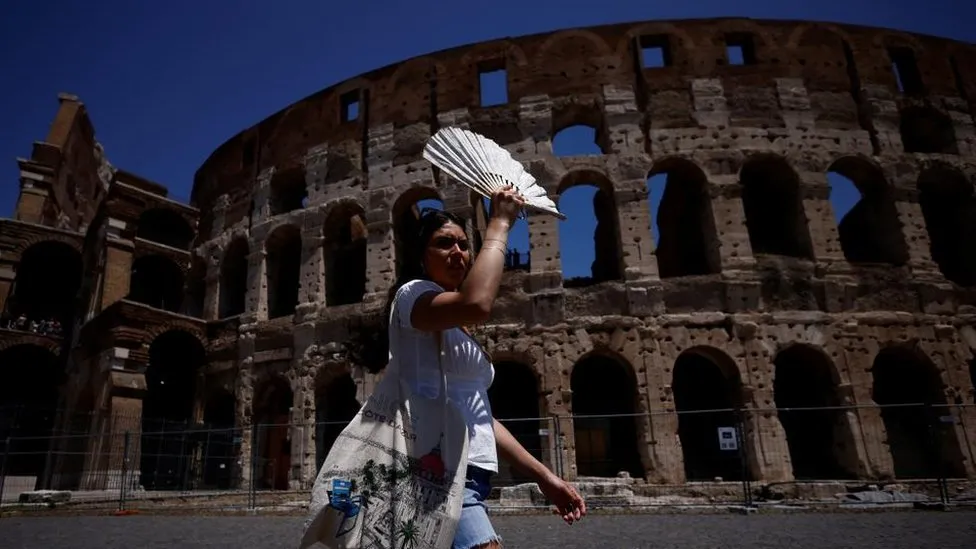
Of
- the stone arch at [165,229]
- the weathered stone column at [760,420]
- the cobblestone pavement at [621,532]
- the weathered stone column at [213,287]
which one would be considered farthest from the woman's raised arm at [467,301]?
the stone arch at [165,229]

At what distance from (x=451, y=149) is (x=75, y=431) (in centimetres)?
1984

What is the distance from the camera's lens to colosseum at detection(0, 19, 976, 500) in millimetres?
13430

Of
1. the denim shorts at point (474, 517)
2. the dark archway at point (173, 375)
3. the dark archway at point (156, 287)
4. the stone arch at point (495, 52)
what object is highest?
the stone arch at point (495, 52)

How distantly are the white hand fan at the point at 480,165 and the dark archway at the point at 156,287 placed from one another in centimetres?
2168

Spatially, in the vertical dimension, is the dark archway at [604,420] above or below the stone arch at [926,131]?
below

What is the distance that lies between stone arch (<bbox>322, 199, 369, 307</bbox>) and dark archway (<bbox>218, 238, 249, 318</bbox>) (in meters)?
3.27

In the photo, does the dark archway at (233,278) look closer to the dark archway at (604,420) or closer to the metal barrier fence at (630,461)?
the metal barrier fence at (630,461)

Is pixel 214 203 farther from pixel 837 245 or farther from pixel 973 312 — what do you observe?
pixel 973 312

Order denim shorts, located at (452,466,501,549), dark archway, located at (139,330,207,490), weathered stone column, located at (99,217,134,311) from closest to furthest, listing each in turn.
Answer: denim shorts, located at (452,466,501,549)
dark archway, located at (139,330,207,490)
weathered stone column, located at (99,217,134,311)

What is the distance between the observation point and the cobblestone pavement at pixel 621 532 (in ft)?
17.3

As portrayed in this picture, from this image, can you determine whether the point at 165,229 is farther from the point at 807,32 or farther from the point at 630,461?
the point at 807,32

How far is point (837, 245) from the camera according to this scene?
14227 millimetres

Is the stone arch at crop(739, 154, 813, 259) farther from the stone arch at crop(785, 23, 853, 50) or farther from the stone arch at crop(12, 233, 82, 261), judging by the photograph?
the stone arch at crop(12, 233, 82, 261)

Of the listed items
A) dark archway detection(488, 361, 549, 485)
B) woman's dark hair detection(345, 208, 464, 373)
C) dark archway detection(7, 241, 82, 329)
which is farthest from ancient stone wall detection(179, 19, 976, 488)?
woman's dark hair detection(345, 208, 464, 373)
